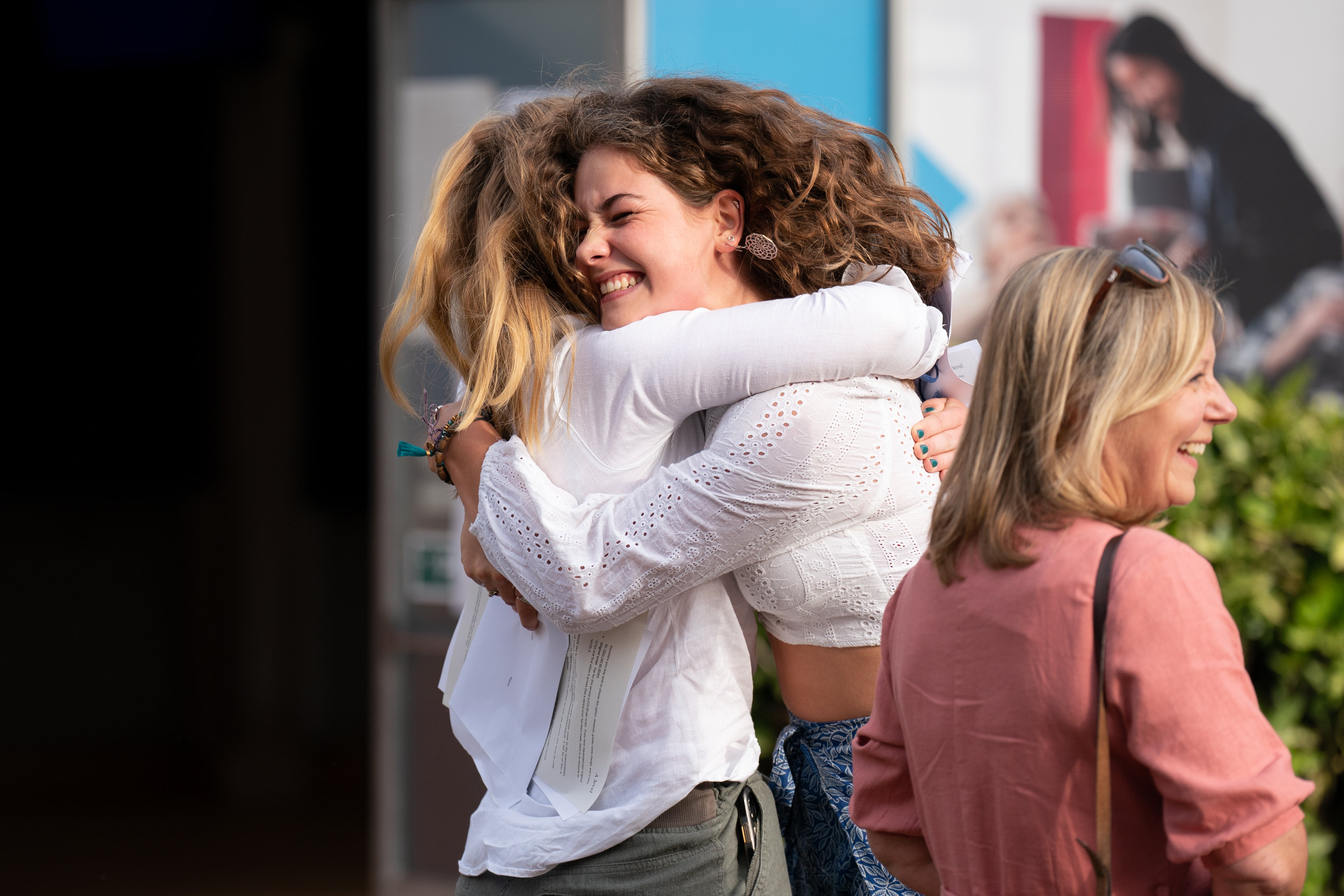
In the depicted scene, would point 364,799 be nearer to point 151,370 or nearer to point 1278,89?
point 151,370

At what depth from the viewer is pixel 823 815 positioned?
1670mm

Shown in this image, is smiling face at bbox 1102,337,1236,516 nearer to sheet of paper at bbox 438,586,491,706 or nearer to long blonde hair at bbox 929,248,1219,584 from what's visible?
long blonde hair at bbox 929,248,1219,584

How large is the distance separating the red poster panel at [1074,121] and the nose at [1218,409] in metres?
3.61

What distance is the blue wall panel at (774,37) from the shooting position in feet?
14.4

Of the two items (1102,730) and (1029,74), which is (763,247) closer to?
(1102,730)

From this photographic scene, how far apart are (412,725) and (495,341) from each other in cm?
329

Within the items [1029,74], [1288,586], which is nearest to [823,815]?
[1288,586]

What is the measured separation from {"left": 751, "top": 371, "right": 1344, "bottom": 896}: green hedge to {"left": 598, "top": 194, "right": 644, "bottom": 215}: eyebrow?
67.5 inches

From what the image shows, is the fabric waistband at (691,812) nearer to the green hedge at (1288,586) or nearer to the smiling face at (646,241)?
the smiling face at (646,241)

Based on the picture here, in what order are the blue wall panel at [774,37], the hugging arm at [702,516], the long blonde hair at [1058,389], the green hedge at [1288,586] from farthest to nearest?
the blue wall panel at [774,37], the green hedge at [1288,586], the hugging arm at [702,516], the long blonde hair at [1058,389]

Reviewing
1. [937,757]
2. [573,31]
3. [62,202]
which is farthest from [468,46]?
[937,757]

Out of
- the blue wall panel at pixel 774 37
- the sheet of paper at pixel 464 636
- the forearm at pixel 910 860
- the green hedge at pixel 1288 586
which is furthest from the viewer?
the blue wall panel at pixel 774 37

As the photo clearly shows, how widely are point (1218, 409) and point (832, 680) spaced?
651mm

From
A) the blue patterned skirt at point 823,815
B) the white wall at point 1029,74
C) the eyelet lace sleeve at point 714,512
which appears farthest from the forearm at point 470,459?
the white wall at point 1029,74
